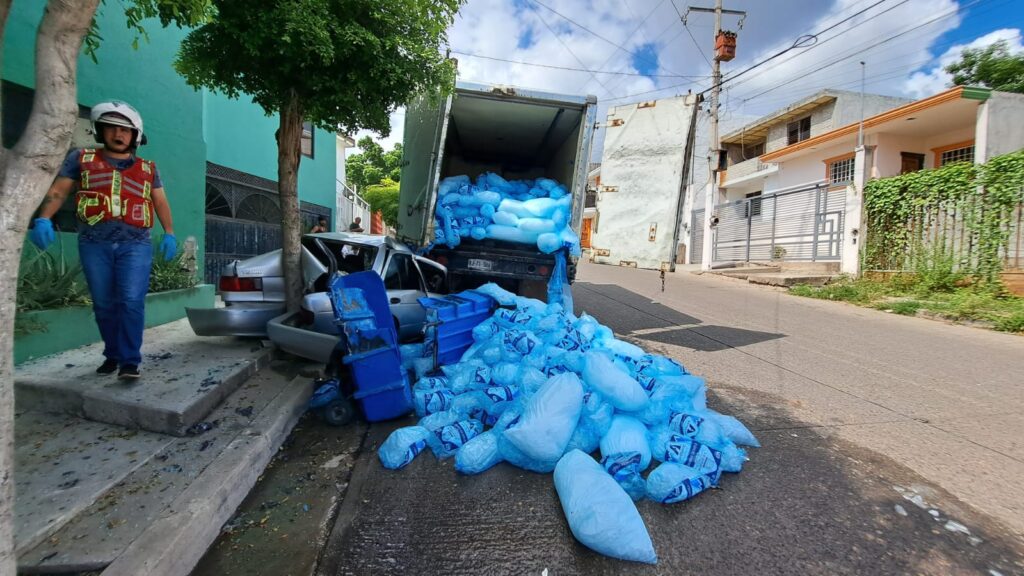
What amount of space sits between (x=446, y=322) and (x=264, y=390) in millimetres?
1419

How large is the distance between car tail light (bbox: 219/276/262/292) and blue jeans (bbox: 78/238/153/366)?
1.09m

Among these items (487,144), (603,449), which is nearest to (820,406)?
(603,449)

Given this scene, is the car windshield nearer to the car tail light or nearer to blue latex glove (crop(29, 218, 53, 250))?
the car tail light

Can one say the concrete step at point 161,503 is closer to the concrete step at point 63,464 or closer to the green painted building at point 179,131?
the concrete step at point 63,464

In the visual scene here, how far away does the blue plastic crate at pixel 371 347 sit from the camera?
3176mm

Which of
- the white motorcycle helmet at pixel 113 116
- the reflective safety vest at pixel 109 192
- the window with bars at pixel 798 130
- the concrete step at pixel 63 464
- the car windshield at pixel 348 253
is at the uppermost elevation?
the window with bars at pixel 798 130

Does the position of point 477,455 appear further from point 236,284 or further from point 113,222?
point 236,284

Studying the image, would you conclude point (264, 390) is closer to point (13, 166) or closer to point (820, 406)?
point (13, 166)

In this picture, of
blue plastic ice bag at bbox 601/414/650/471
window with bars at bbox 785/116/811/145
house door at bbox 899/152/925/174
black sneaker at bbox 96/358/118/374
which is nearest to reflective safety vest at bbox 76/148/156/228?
black sneaker at bbox 96/358/118/374

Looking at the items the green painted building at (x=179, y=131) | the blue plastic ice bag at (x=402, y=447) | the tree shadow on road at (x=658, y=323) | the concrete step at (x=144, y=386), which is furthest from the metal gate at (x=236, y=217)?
the blue plastic ice bag at (x=402, y=447)

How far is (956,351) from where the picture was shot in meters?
5.61

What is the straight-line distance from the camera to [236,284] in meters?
4.23

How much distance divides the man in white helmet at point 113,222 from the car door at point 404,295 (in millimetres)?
1964

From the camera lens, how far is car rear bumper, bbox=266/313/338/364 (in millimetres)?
3598
